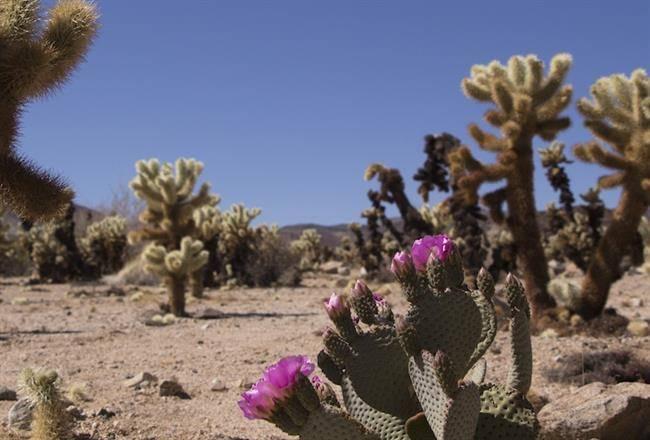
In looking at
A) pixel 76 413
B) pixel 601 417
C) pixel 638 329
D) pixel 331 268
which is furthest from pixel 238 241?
pixel 601 417

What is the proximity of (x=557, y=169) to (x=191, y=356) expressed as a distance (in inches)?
479

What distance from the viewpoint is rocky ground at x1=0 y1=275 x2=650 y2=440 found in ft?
16.6

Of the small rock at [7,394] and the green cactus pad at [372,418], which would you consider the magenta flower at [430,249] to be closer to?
the green cactus pad at [372,418]

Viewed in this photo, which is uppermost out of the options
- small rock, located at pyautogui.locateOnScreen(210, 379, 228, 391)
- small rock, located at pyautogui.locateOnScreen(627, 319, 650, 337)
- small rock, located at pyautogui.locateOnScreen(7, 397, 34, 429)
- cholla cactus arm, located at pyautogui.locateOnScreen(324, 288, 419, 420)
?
small rock, located at pyautogui.locateOnScreen(627, 319, 650, 337)

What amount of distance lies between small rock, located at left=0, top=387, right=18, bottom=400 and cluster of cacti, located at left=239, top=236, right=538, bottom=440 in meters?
3.85

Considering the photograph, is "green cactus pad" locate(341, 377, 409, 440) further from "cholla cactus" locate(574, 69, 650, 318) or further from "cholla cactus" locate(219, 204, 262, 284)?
"cholla cactus" locate(219, 204, 262, 284)

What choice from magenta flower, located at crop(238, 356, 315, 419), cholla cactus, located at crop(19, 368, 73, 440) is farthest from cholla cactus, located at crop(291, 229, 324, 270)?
magenta flower, located at crop(238, 356, 315, 419)

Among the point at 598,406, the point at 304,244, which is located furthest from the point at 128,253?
the point at 598,406

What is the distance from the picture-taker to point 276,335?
945 cm

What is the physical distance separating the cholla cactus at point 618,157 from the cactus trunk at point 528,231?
1.70ft

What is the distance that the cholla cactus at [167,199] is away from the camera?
15156 mm

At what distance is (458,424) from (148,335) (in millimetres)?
8216

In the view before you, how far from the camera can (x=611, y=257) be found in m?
8.98

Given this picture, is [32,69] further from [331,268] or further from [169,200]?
[331,268]
